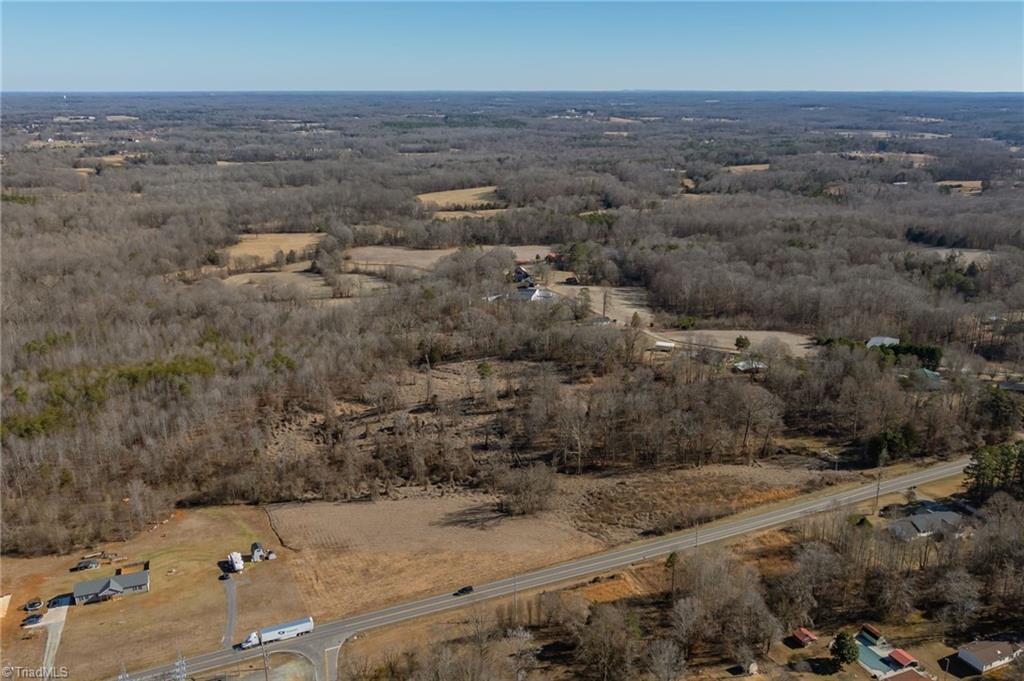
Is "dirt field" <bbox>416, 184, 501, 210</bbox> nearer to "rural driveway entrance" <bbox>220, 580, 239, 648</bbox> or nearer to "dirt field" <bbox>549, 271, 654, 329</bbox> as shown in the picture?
"dirt field" <bbox>549, 271, 654, 329</bbox>

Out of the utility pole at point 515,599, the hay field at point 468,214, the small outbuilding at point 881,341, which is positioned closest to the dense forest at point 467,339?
the hay field at point 468,214

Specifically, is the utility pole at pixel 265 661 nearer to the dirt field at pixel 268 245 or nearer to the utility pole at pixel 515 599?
the utility pole at pixel 515 599

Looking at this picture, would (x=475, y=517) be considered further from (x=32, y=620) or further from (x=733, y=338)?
(x=733, y=338)

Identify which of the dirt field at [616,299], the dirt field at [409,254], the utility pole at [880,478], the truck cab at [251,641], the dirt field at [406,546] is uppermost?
the dirt field at [409,254]

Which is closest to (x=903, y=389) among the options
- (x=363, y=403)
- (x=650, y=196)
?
(x=363, y=403)

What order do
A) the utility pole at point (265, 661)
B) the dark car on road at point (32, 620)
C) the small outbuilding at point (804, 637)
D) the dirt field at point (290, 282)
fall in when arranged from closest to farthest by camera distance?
the utility pole at point (265, 661) → the small outbuilding at point (804, 637) → the dark car on road at point (32, 620) → the dirt field at point (290, 282)

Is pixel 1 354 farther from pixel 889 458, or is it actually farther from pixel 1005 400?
pixel 1005 400
